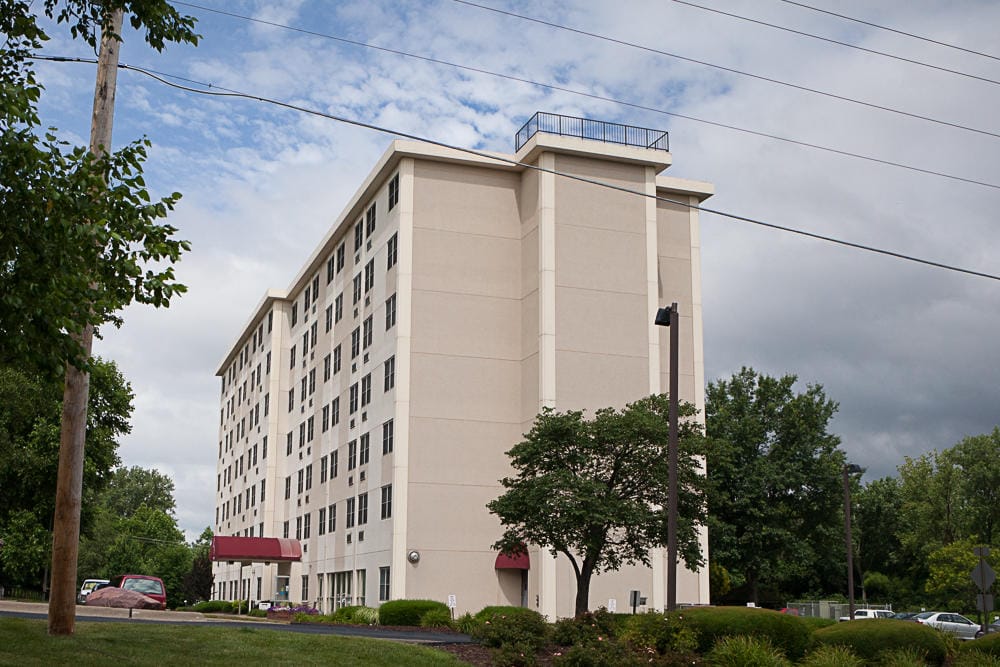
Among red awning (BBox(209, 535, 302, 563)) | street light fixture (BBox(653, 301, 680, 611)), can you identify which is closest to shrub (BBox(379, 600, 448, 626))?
street light fixture (BBox(653, 301, 680, 611))

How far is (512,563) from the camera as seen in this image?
45938 millimetres

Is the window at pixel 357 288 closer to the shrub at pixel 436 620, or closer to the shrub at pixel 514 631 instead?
the shrub at pixel 436 620

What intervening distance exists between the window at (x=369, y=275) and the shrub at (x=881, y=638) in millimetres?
34154

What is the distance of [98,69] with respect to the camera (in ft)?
62.1

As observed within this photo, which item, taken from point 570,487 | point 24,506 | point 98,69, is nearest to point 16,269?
point 98,69

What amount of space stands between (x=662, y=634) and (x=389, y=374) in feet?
92.2

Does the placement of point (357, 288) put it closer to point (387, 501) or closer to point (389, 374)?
point (389, 374)

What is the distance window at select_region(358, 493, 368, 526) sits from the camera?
5112 centimetres

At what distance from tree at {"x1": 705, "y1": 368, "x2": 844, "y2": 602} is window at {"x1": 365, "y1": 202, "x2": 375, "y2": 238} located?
23934 mm

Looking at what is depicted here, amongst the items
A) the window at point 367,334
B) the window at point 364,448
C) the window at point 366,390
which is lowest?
the window at point 364,448

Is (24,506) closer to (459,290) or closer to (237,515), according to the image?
(459,290)

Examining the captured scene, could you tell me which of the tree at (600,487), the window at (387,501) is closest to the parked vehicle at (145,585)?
the window at (387,501)

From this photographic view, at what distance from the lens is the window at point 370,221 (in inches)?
2164

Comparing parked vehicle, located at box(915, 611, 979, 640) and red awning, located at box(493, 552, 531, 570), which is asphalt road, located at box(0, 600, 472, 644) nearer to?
red awning, located at box(493, 552, 531, 570)
